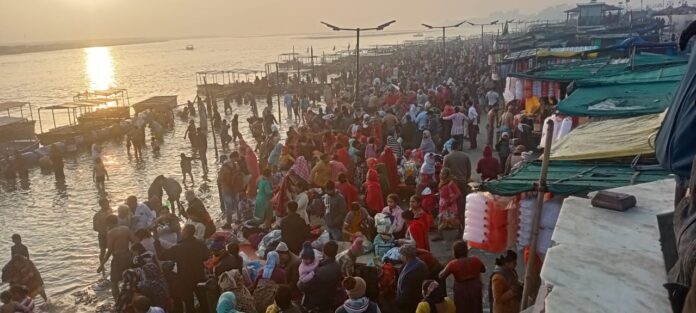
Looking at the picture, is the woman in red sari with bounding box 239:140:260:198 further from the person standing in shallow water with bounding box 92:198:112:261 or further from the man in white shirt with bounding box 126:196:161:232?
the person standing in shallow water with bounding box 92:198:112:261

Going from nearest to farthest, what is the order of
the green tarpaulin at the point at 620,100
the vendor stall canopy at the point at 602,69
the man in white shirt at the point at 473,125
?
1. the green tarpaulin at the point at 620,100
2. the vendor stall canopy at the point at 602,69
3. the man in white shirt at the point at 473,125

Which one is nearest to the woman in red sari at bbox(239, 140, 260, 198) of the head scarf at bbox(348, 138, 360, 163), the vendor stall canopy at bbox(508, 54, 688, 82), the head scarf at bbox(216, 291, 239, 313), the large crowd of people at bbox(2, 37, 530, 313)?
the large crowd of people at bbox(2, 37, 530, 313)

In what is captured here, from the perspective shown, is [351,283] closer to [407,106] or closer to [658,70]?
[658,70]

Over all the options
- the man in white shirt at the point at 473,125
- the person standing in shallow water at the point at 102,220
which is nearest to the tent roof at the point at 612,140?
the person standing in shallow water at the point at 102,220

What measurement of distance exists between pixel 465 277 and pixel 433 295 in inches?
19.5

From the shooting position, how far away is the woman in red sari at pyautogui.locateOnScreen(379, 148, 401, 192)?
10.3 meters

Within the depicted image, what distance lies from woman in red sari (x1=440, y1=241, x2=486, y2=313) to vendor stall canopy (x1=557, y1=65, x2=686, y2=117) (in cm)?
342

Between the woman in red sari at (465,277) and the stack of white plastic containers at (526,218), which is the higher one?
the stack of white plastic containers at (526,218)

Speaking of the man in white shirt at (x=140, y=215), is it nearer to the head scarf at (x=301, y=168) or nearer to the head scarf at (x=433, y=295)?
the head scarf at (x=301, y=168)

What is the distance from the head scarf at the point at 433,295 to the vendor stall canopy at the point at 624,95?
394 centimetres

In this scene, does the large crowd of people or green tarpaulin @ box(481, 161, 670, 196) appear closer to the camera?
green tarpaulin @ box(481, 161, 670, 196)

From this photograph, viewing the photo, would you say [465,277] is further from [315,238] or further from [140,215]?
[140,215]

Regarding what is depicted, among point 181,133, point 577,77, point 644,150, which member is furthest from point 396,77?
point 644,150

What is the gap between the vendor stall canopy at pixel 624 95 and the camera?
7492 mm
